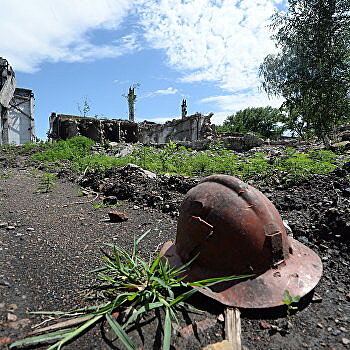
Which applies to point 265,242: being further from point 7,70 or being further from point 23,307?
point 7,70

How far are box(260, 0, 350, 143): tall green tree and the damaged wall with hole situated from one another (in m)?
5.70

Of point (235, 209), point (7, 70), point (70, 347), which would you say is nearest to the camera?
point (70, 347)

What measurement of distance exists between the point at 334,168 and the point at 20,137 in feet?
66.2

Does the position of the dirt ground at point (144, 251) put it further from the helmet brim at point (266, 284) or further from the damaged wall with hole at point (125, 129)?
the damaged wall with hole at point (125, 129)

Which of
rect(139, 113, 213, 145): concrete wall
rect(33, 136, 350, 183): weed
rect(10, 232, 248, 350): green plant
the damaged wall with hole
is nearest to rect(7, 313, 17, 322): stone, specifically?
rect(10, 232, 248, 350): green plant

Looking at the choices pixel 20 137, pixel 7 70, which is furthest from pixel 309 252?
pixel 20 137

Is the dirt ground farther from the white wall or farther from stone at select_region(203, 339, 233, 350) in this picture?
the white wall

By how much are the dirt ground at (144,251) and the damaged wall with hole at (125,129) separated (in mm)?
12428

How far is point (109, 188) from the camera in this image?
5.01 meters

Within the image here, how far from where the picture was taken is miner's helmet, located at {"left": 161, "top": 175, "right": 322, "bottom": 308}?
5.69 ft

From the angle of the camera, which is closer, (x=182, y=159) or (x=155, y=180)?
(x=155, y=180)

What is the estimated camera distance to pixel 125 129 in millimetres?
20391

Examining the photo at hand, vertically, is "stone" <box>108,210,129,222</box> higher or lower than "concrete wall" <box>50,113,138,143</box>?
lower

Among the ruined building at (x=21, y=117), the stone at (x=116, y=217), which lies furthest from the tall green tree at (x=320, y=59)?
the ruined building at (x=21, y=117)
